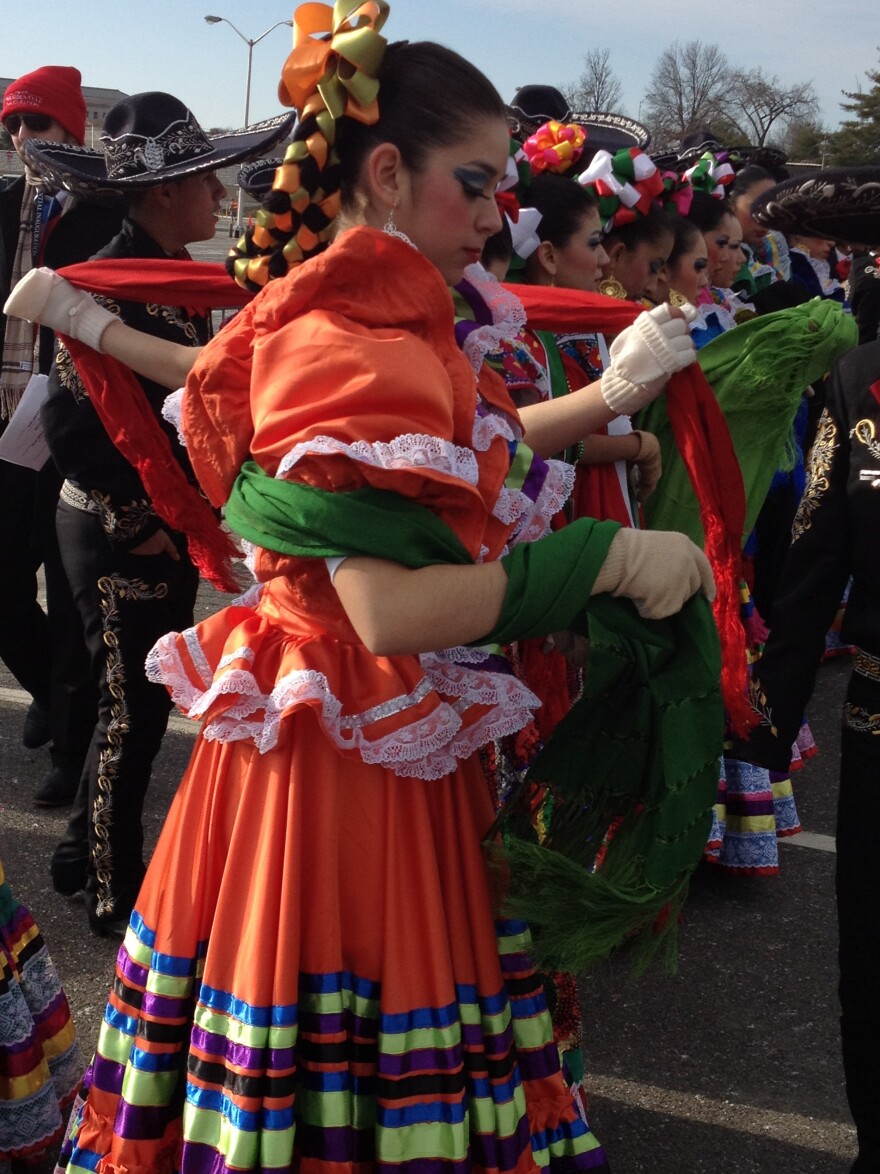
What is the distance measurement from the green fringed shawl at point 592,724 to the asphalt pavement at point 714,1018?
0.32m

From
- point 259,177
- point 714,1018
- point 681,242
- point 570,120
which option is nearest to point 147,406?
point 259,177

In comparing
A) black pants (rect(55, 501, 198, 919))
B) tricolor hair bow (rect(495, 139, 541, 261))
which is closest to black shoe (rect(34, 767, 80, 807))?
black pants (rect(55, 501, 198, 919))

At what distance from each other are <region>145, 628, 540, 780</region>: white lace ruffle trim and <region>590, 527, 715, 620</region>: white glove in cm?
30

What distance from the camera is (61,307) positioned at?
2.75 meters

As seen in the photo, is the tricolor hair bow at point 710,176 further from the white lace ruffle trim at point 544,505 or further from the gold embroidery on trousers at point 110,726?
the white lace ruffle trim at point 544,505

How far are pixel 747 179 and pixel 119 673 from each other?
14.6 ft

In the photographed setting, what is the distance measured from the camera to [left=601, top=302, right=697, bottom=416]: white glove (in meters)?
2.40

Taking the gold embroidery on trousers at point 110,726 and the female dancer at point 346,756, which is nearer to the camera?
the female dancer at point 346,756

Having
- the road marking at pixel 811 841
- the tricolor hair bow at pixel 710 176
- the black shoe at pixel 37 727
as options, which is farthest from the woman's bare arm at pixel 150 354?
the tricolor hair bow at pixel 710 176

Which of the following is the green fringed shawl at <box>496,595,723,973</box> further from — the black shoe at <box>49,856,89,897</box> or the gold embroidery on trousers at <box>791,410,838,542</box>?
the black shoe at <box>49,856,89,897</box>

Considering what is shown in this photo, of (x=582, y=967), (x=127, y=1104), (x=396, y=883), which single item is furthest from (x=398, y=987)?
(x=127, y=1104)

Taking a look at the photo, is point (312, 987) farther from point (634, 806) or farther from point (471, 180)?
point (471, 180)

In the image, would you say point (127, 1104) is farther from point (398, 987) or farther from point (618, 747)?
point (618, 747)

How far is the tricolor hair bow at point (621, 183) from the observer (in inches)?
141
